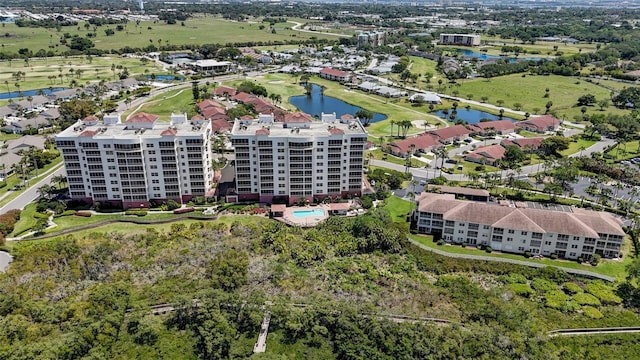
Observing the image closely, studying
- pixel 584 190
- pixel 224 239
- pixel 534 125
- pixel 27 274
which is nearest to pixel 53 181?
pixel 27 274

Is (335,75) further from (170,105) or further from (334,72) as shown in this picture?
(170,105)

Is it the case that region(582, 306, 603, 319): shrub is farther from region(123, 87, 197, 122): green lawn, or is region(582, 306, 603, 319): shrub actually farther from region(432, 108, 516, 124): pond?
region(123, 87, 197, 122): green lawn

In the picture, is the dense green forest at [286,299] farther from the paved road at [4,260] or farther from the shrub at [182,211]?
the shrub at [182,211]

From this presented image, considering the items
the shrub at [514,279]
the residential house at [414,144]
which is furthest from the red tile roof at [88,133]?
the shrub at [514,279]

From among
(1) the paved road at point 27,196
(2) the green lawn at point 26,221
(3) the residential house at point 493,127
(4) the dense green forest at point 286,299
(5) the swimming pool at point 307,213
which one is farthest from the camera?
(3) the residential house at point 493,127

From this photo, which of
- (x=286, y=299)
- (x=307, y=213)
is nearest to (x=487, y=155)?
(x=307, y=213)

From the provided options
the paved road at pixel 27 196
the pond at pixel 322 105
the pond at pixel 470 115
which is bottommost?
the paved road at pixel 27 196

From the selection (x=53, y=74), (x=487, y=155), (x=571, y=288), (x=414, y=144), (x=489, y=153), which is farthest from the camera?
(x=53, y=74)
